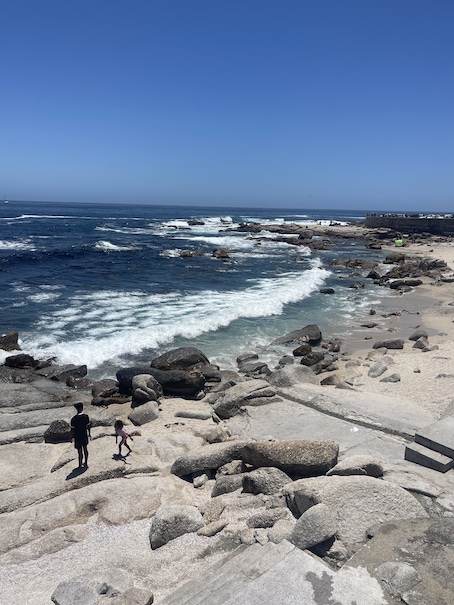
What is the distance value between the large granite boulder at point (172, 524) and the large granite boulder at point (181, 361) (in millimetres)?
8078

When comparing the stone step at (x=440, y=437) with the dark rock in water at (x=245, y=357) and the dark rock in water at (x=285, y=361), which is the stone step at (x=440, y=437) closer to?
the dark rock in water at (x=285, y=361)

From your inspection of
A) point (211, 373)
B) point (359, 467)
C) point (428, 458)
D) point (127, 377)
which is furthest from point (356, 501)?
point (211, 373)

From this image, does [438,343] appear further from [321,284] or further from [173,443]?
[321,284]

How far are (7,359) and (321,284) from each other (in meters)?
20.4

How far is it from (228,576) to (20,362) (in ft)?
38.6

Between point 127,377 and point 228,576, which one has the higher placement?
point 228,576

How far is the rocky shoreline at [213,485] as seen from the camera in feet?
15.1

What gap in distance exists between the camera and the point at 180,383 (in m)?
12.0

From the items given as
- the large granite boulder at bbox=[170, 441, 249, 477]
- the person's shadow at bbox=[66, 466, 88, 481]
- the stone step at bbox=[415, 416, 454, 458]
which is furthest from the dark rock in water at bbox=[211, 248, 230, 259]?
the stone step at bbox=[415, 416, 454, 458]

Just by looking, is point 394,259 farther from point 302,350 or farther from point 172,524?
point 172,524

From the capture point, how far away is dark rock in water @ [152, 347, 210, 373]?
44.7 feet

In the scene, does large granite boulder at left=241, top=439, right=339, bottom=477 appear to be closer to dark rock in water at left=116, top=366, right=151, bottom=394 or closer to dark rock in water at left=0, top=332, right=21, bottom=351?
dark rock in water at left=116, top=366, right=151, bottom=394

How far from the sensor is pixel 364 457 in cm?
605

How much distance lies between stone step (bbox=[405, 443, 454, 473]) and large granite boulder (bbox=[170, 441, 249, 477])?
243 cm
